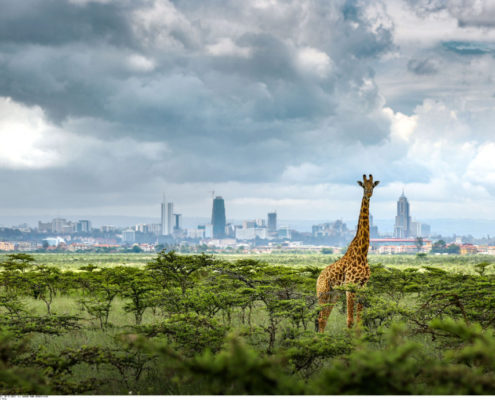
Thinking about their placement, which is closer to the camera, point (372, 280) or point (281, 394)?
point (281, 394)

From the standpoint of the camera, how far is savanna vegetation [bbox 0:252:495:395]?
3125mm

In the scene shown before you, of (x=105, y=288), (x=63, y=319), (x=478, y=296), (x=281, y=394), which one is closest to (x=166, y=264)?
(x=105, y=288)

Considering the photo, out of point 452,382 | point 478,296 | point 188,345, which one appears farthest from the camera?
point 478,296

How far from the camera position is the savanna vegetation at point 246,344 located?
3.12 m

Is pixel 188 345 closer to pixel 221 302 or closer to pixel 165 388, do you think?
pixel 165 388

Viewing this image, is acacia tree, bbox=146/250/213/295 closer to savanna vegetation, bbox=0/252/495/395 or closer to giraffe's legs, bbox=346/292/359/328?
savanna vegetation, bbox=0/252/495/395

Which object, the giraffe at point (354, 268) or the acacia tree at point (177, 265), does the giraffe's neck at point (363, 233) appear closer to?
the giraffe at point (354, 268)

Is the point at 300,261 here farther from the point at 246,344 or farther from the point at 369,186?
the point at 246,344

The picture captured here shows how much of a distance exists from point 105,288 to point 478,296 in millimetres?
11058

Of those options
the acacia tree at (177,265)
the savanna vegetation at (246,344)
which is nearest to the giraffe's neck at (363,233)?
the savanna vegetation at (246,344)

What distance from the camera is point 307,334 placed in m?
8.17

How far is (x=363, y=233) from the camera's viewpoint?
10883mm

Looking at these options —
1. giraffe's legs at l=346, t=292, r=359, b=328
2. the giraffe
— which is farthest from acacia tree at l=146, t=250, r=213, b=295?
giraffe's legs at l=346, t=292, r=359, b=328

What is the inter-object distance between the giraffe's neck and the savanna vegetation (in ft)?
3.76
